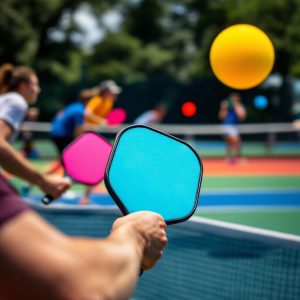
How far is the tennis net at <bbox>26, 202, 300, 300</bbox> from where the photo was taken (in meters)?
2.81

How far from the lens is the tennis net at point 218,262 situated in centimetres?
281

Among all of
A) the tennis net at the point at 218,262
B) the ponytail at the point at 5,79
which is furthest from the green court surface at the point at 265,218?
the ponytail at the point at 5,79

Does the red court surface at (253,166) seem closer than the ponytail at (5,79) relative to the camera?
No

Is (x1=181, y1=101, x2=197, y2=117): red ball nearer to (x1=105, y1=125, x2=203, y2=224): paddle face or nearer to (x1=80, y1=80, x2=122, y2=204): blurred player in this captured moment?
(x1=80, y1=80, x2=122, y2=204): blurred player

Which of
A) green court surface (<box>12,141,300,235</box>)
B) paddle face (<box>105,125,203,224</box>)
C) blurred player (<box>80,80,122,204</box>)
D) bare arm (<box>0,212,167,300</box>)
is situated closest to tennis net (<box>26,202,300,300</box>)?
paddle face (<box>105,125,203,224</box>)

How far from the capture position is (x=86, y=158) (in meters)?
2.57

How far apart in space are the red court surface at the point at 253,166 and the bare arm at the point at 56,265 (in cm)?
1188

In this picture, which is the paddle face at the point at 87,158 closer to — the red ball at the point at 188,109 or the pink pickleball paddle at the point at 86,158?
the pink pickleball paddle at the point at 86,158

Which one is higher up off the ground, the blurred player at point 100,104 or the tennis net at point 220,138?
the blurred player at point 100,104

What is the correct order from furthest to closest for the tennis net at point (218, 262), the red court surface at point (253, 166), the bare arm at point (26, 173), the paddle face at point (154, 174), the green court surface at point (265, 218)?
the red court surface at point (253, 166)
the green court surface at point (265, 218)
the tennis net at point (218, 262)
the bare arm at point (26, 173)
the paddle face at point (154, 174)

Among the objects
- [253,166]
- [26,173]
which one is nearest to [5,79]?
[26,173]

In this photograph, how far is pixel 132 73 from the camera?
1453 inches

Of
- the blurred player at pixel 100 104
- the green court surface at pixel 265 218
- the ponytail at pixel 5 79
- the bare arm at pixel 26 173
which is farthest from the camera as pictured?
the blurred player at pixel 100 104

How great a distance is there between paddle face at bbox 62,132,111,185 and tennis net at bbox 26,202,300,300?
2.63ft
